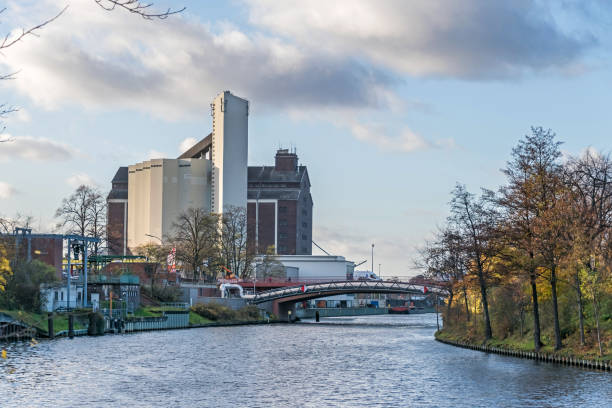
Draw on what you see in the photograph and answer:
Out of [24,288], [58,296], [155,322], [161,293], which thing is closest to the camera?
[24,288]

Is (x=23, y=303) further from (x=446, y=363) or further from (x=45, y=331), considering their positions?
(x=446, y=363)

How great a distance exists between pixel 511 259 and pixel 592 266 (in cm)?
552

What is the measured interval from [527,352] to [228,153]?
130m

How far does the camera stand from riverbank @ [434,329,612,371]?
54.7 metres

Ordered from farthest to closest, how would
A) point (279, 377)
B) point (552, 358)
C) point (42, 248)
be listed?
point (42, 248) → point (552, 358) → point (279, 377)

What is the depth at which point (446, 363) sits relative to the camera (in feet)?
205

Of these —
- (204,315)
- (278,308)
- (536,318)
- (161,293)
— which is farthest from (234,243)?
(536,318)

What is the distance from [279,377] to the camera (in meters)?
54.8

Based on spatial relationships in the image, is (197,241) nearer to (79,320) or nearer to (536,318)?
(79,320)

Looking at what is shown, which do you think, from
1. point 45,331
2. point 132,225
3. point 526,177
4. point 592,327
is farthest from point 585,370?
point 132,225

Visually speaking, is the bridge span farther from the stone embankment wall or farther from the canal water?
the canal water

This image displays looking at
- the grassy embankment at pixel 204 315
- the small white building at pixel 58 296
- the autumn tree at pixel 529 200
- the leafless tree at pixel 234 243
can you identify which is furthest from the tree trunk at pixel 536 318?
the leafless tree at pixel 234 243

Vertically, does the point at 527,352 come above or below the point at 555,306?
below

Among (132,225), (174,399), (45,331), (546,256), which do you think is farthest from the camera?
(132,225)
